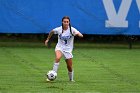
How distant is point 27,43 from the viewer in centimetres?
2709

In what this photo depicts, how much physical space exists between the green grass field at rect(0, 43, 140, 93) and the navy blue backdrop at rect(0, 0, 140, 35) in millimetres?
972

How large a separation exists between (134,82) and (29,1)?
11505mm

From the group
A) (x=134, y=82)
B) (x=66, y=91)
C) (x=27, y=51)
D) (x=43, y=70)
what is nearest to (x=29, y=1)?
(x=27, y=51)

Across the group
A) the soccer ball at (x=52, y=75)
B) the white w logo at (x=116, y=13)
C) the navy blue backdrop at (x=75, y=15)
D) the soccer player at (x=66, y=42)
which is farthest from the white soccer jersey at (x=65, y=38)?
the white w logo at (x=116, y=13)

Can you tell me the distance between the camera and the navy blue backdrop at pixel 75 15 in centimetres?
2417

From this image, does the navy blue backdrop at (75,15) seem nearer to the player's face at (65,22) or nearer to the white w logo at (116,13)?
→ the white w logo at (116,13)

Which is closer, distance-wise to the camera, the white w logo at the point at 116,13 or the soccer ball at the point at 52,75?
the soccer ball at the point at 52,75

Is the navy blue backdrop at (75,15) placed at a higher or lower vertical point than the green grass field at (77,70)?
higher

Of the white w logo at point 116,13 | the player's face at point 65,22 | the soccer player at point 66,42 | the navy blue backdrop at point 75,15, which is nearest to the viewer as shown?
the player's face at point 65,22

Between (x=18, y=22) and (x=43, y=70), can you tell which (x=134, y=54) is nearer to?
(x=18, y=22)

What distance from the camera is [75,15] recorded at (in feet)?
80.3

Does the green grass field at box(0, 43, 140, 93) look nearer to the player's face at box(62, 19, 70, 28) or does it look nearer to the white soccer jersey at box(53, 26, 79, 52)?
the white soccer jersey at box(53, 26, 79, 52)

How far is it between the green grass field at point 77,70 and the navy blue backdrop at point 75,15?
3.19 feet

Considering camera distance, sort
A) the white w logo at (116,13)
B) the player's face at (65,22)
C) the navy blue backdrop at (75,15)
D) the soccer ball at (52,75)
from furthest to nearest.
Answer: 1. the white w logo at (116,13)
2. the navy blue backdrop at (75,15)
3. the player's face at (65,22)
4. the soccer ball at (52,75)
